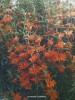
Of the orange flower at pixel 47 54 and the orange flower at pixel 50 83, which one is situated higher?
the orange flower at pixel 47 54

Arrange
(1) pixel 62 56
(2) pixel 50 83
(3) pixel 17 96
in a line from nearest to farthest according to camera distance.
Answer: (2) pixel 50 83
(1) pixel 62 56
(3) pixel 17 96

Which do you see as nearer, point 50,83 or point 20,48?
point 50,83

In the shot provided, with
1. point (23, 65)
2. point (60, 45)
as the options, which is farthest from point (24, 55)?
point (60, 45)

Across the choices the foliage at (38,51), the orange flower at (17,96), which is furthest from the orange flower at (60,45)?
the orange flower at (17,96)

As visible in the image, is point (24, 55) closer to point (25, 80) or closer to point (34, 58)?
point (34, 58)

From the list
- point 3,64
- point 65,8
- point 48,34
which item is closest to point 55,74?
point 48,34

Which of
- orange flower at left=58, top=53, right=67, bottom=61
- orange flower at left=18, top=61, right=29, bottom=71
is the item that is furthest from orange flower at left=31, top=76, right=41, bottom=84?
orange flower at left=58, top=53, right=67, bottom=61

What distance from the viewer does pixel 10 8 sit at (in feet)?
10.4

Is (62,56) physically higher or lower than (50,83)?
higher

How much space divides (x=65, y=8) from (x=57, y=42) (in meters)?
0.64

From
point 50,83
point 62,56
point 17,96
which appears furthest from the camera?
point 17,96

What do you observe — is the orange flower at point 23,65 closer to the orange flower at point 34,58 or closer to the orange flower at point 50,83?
the orange flower at point 34,58

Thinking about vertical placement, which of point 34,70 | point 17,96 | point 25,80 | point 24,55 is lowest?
point 17,96

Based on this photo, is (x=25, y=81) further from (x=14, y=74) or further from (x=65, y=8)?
(x=65, y=8)
